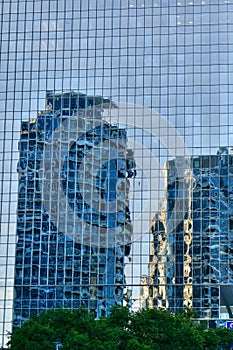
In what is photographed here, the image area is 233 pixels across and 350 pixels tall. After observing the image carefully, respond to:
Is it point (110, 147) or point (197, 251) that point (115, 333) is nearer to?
point (197, 251)

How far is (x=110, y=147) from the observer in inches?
3999

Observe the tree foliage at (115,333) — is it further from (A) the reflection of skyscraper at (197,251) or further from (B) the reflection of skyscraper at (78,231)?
(B) the reflection of skyscraper at (78,231)

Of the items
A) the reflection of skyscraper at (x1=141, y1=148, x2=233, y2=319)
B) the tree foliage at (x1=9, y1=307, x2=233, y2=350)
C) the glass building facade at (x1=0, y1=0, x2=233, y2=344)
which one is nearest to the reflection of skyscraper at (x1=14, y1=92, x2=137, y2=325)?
the glass building facade at (x1=0, y1=0, x2=233, y2=344)

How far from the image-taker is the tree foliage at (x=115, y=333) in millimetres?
73188

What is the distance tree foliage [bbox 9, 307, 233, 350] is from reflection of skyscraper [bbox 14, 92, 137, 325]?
18.3 meters

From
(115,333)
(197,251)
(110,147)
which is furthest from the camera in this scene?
(110,147)

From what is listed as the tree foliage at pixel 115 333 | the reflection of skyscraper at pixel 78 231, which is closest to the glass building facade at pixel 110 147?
the reflection of skyscraper at pixel 78 231

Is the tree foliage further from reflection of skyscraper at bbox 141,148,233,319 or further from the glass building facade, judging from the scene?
the glass building facade

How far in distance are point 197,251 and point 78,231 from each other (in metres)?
12.8

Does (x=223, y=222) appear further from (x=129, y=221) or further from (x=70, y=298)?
(x=70, y=298)

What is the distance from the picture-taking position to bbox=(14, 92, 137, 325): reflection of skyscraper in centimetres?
9881

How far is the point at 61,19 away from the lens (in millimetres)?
107375

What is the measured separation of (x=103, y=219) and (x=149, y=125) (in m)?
11.5

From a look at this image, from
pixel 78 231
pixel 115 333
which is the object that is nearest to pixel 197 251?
pixel 78 231
